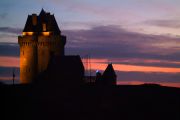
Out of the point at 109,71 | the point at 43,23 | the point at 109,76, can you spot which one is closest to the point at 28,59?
the point at 43,23

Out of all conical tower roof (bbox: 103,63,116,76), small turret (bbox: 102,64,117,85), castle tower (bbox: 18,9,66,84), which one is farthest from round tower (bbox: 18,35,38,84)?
small turret (bbox: 102,64,117,85)

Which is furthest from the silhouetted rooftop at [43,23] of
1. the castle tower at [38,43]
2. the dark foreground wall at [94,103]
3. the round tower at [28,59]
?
the dark foreground wall at [94,103]

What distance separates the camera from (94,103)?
56.8m

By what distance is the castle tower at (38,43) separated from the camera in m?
98.4

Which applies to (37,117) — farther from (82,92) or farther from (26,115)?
(82,92)

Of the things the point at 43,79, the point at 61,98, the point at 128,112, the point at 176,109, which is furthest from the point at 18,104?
the point at 43,79

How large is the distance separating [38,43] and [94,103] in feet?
148

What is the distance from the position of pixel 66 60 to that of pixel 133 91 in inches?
1034

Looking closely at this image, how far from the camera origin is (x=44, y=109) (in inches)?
2151

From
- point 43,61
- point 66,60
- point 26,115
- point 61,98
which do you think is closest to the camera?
point 26,115

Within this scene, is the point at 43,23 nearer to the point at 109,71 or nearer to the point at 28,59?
the point at 28,59

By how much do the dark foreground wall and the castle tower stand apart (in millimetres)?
37216

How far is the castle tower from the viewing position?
98438 millimetres

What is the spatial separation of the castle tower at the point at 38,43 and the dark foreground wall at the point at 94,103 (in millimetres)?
37216
